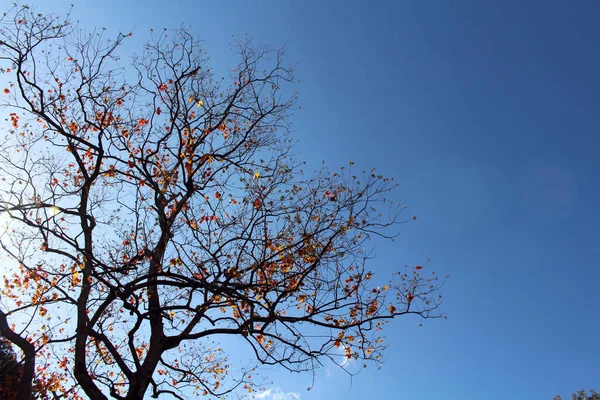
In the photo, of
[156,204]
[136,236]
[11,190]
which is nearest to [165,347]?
[136,236]

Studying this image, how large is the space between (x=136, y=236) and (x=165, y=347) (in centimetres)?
272

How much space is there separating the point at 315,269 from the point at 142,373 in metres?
4.41

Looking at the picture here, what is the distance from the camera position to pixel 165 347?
9258mm

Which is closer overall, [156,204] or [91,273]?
[91,273]

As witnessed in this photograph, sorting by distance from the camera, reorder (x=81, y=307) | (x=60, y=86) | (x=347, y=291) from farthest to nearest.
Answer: (x=60, y=86)
(x=347, y=291)
(x=81, y=307)

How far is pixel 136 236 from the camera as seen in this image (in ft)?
30.9

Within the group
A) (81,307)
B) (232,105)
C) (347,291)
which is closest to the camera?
(81,307)

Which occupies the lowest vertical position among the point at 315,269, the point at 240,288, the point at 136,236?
the point at 240,288

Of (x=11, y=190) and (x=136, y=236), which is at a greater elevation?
(x=11, y=190)

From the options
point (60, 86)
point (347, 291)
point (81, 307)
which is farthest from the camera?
point (60, 86)

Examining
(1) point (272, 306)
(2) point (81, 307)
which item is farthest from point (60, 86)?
(1) point (272, 306)

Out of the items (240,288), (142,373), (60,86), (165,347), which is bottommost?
(142,373)

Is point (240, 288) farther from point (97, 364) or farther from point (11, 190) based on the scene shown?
point (11, 190)

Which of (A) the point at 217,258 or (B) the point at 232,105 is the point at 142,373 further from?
(B) the point at 232,105
